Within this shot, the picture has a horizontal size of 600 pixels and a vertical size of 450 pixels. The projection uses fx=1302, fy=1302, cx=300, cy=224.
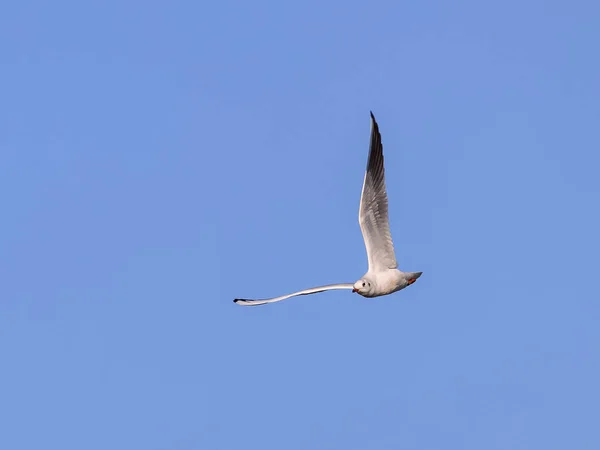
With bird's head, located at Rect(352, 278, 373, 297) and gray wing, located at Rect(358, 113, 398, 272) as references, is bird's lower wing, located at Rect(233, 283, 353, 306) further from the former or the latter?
gray wing, located at Rect(358, 113, 398, 272)

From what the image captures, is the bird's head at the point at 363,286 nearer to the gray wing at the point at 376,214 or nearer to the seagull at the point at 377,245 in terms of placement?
the seagull at the point at 377,245

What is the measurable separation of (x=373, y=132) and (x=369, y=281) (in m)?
5.72

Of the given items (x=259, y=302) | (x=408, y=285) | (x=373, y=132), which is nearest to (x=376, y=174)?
(x=373, y=132)

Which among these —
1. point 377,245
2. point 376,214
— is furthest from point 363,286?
point 376,214

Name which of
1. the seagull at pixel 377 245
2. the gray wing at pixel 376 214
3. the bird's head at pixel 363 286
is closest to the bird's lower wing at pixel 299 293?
the seagull at pixel 377 245

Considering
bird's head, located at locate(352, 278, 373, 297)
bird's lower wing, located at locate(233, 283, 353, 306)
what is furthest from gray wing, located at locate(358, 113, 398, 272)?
bird's lower wing, located at locate(233, 283, 353, 306)

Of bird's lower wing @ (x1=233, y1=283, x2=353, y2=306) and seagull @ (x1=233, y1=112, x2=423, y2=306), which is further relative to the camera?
bird's lower wing @ (x1=233, y1=283, x2=353, y2=306)

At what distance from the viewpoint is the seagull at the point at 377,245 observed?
45812 mm

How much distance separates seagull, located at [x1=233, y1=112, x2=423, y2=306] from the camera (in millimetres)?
45812

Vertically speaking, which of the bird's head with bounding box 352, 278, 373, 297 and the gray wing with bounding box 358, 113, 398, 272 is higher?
the gray wing with bounding box 358, 113, 398, 272

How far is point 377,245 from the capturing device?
→ 47094 millimetres

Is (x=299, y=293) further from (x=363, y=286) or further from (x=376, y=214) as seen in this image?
(x=376, y=214)

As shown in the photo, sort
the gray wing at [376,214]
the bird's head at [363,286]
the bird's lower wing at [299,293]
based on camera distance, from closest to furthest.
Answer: the gray wing at [376,214], the bird's head at [363,286], the bird's lower wing at [299,293]

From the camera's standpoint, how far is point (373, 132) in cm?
4472
